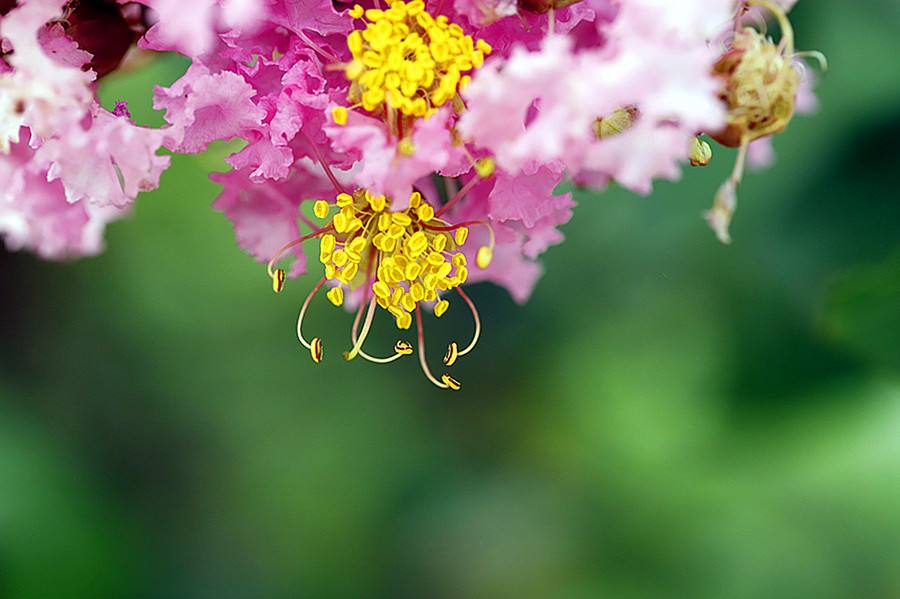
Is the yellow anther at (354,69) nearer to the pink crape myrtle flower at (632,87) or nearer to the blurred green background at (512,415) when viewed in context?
the pink crape myrtle flower at (632,87)

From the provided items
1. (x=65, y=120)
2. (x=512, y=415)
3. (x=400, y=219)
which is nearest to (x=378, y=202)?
(x=400, y=219)

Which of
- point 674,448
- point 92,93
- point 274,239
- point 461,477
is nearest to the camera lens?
point 92,93

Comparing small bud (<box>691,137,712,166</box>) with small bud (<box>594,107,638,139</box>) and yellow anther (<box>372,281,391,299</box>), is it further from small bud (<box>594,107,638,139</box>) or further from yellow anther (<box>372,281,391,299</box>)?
yellow anther (<box>372,281,391,299</box>)

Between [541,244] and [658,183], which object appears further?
[658,183]

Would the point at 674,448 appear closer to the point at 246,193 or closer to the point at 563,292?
the point at 563,292

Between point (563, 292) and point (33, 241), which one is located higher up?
point (33, 241)

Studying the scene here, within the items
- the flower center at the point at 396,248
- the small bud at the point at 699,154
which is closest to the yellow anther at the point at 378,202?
the flower center at the point at 396,248

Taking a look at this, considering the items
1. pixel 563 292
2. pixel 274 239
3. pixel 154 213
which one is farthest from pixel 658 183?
pixel 154 213
